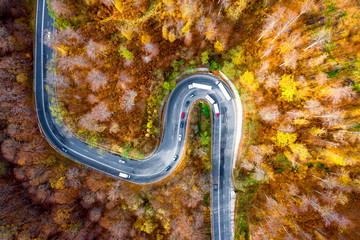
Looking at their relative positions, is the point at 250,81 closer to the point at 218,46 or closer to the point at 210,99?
the point at 210,99

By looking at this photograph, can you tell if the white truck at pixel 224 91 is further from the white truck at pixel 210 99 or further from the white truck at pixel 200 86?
the white truck at pixel 210 99

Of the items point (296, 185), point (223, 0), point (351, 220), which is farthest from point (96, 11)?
point (351, 220)

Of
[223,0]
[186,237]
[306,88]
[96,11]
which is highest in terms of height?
[223,0]

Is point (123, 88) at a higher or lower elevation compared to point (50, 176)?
higher

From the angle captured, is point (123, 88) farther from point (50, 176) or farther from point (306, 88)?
point (306, 88)

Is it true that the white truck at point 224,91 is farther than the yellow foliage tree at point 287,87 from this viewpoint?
Yes

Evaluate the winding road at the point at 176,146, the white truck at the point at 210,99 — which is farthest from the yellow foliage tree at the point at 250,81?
the white truck at the point at 210,99

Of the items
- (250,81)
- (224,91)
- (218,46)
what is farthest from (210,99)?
A: (218,46)

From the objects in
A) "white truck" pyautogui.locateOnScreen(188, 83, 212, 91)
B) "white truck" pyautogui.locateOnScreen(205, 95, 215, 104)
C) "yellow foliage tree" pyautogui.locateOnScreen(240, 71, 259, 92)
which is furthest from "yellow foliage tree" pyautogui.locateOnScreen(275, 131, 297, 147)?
"white truck" pyautogui.locateOnScreen(188, 83, 212, 91)
